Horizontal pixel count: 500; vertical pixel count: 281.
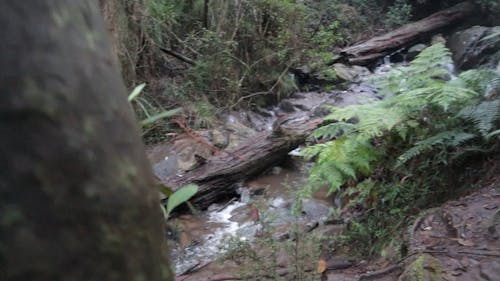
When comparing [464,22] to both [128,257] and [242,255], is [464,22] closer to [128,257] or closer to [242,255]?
[242,255]

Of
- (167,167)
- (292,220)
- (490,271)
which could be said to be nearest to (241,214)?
(292,220)

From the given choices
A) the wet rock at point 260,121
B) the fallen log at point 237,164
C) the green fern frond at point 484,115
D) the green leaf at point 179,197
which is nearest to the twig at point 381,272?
the green fern frond at point 484,115

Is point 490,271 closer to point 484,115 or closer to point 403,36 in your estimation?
point 484,115

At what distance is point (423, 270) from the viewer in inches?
86.1

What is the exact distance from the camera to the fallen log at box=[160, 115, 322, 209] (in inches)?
188

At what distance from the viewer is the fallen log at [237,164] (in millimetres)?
4770

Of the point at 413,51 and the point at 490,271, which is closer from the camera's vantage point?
the point at 490,271

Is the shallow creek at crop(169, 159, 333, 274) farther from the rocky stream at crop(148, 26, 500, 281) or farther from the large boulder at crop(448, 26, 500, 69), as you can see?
the large boulder at crop(448, 26, 500, 69)

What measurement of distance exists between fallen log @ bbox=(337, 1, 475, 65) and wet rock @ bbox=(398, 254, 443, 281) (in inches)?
312

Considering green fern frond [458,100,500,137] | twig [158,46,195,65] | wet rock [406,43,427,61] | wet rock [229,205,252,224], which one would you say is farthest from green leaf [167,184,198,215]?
wet rock [406,43,427,61]

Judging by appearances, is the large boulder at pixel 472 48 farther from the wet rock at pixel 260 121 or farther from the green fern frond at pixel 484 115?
the green fern frond at pixel 484 115

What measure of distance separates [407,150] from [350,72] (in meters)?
A: 6.28

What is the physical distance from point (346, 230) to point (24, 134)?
2.87 metres

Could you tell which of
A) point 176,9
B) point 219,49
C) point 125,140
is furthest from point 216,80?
point 125,140
